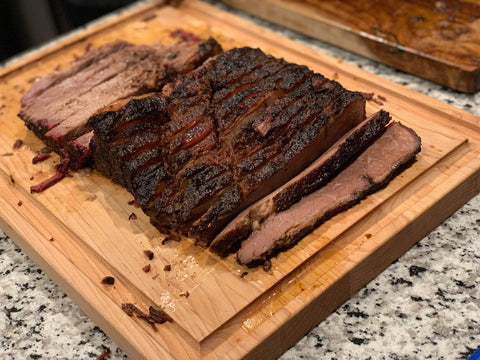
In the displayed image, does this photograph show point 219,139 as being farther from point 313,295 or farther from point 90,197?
point 313,295

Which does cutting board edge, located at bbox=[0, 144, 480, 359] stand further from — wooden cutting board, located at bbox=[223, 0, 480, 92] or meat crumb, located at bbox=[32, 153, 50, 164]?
wooden cutting board, located at bbox=[223, 0, 480, 92]

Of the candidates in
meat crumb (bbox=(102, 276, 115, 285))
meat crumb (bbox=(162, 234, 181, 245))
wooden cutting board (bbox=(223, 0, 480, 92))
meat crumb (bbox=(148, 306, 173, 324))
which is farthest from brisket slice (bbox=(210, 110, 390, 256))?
wooden cutting board (bbox=(223, 0, 480, 92))

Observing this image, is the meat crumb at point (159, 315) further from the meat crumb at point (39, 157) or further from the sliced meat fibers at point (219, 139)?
the meat crumb at point (39, 157)

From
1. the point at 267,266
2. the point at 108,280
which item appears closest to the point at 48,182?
the point at 108,280

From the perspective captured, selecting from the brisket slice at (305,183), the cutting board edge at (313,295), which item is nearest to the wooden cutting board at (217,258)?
the cutting board edge at (313,295)

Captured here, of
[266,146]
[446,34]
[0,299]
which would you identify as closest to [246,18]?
[446,34]
